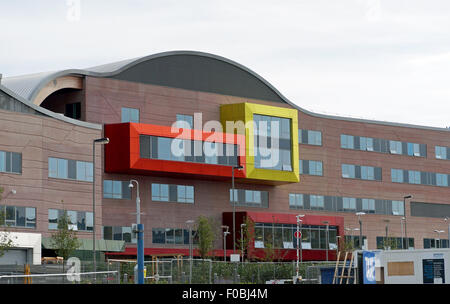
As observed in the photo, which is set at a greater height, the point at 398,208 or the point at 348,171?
the point at 348,171

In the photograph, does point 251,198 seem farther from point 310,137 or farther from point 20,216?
point 20,216

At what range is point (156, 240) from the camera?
8725cm

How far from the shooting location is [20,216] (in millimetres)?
72375

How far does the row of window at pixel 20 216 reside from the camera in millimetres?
71188

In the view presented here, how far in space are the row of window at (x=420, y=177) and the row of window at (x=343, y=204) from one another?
3234mm

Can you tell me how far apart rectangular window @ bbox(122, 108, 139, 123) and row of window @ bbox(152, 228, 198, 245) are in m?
11.1

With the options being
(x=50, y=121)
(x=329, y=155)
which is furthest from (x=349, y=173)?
(x=50, y=121)

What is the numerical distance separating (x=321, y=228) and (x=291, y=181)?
26.7 feet

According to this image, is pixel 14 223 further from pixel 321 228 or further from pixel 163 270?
pixel 321 228

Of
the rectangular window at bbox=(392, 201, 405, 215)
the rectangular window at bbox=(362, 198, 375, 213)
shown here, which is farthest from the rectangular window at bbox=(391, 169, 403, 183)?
the rectangular window at bbox=(362, 198, 375, 213)

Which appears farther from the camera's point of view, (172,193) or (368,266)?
(172,193)

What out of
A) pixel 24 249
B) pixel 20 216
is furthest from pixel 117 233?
pixel 24 249

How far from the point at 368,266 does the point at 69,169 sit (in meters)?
37.7

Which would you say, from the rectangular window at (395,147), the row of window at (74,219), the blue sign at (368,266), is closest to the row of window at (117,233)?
the row of window at (74,219)
